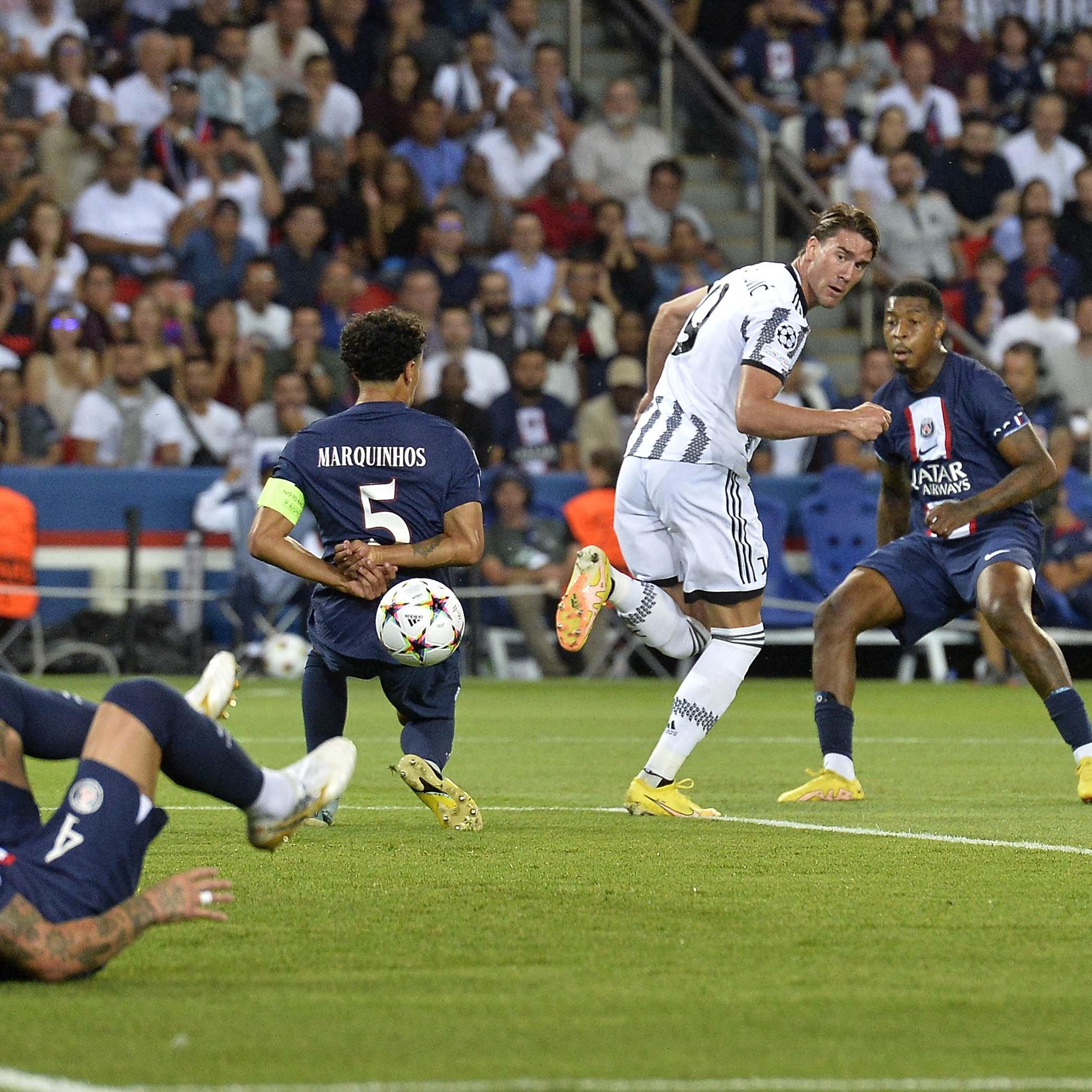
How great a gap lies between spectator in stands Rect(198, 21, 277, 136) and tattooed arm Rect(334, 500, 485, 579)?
1244 cm

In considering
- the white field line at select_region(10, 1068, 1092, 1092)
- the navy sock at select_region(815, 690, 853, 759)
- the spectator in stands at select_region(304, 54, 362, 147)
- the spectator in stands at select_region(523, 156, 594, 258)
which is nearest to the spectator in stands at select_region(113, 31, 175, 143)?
the spectator in stands at select_region(304, 54, 362, 147)

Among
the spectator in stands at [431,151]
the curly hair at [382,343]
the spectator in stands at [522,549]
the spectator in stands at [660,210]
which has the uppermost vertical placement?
the curly hair at [382,343]

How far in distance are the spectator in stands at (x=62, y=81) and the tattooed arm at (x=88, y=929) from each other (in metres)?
14.9

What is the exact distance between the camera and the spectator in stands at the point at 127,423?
17.4m

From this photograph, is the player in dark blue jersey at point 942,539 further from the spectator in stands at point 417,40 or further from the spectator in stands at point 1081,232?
the spectator in stands at point 1081,232

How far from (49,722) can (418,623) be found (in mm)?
2537

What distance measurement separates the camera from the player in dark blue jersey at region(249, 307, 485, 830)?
7.27 meters

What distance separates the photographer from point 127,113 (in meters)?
19.0

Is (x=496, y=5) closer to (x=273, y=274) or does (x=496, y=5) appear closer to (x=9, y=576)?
(x=273, y=274)

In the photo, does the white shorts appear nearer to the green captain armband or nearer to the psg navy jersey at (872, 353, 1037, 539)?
the psg navy jersey at (872, 353, 1037, 539)

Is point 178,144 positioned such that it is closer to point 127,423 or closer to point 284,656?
point 127,423

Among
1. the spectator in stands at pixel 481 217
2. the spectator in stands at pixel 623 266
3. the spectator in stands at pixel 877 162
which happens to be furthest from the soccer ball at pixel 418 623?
the spectator in stands at pixel 877 162

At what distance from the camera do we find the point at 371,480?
290 inches

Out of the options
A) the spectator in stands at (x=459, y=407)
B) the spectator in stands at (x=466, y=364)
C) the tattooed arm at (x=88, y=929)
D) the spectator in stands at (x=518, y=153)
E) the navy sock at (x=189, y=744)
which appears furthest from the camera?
the spectator in stands at (x=518, y=153)
